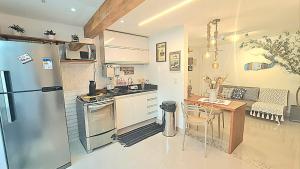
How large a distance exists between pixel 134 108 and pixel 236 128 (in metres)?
2.08

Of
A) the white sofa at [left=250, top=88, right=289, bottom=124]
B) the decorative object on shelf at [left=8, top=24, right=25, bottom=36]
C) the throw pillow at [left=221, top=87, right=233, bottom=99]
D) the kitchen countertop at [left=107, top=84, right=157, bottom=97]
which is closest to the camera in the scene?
the decorative object on shelf at [left=8, top=24, right=25, bottom=36]

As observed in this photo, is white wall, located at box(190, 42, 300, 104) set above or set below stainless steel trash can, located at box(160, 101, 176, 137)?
above

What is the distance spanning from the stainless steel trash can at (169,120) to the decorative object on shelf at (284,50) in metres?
3.36

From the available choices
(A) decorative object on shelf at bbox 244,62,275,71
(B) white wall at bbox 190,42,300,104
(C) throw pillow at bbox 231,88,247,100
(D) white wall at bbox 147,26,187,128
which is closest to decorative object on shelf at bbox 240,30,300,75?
(A) decorative object on shelf at bbox 244,62,275,71

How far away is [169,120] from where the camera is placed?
3.15m

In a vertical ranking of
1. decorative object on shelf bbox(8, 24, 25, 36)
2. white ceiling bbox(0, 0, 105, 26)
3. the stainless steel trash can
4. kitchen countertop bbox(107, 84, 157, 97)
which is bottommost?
the stainless steel trash can

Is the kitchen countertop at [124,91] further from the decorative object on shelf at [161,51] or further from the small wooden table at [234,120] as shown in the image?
the small wooden table at [234,120]

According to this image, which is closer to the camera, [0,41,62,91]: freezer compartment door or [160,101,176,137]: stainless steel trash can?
[0,41,62,91]: freezer compartment door

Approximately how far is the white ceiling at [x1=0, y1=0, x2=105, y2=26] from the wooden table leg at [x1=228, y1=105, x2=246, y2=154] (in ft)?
8.81

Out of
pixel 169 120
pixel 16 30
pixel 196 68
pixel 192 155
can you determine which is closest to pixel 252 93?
pixel 196 68

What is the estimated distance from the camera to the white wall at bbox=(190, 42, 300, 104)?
13.5 ft

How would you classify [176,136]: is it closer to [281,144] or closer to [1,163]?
[281,144]

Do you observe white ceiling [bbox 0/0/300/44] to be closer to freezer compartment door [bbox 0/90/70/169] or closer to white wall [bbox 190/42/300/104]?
freezer compartment door [bbox 0/90/70/169]

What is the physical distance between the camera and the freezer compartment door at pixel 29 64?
1.68 metres
